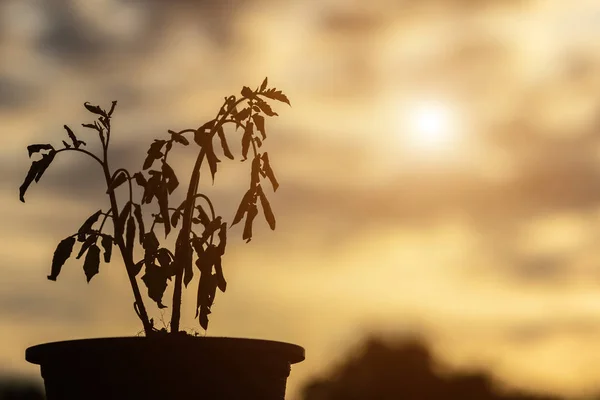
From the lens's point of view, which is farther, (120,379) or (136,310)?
(136,310)

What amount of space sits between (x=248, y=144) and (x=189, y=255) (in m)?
0.49

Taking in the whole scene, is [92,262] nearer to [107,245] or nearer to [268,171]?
[107,245]

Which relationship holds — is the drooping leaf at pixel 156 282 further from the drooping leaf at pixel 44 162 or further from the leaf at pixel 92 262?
the drooping leaf at pixel 44 162

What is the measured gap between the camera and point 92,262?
374 cm

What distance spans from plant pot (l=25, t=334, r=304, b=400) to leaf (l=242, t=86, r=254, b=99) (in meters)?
0.98

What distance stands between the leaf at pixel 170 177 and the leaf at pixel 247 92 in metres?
0.41

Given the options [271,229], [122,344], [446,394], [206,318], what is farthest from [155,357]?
[446,394]

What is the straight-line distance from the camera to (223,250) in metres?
3.77

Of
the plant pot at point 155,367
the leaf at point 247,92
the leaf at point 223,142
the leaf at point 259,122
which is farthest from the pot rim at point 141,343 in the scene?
the leaf at point 247,92

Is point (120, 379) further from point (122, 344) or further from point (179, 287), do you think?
point (179, 287)

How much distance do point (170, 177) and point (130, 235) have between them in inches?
10.7

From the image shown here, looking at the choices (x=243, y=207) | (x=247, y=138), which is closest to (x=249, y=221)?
(x=243, y=207)

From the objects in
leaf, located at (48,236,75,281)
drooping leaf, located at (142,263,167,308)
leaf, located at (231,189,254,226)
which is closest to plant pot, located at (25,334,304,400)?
drooping leaf, located at (142,263,167,308)

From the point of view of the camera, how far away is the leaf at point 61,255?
3752 mm
